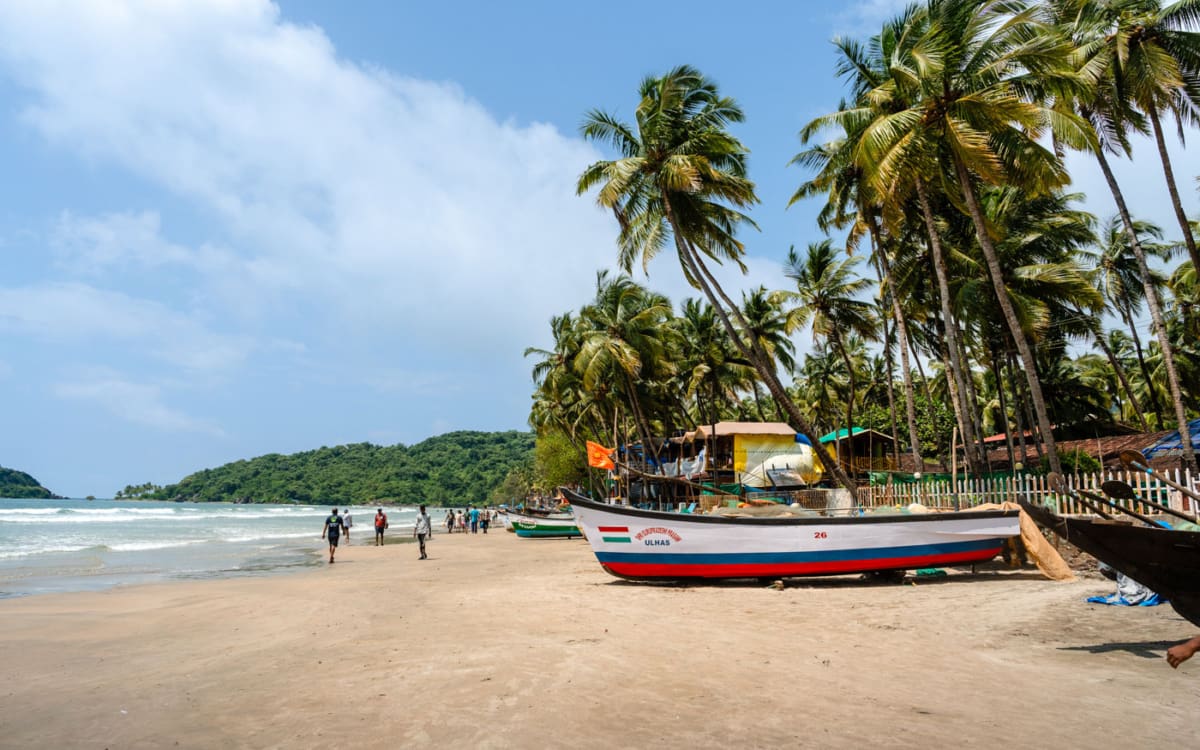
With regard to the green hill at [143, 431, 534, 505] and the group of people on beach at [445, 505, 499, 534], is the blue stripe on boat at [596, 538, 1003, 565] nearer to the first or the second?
the group of people on beach at [445, 505, 499, 534]

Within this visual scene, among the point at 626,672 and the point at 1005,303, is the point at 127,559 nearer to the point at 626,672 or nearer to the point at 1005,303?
the point at 626,672

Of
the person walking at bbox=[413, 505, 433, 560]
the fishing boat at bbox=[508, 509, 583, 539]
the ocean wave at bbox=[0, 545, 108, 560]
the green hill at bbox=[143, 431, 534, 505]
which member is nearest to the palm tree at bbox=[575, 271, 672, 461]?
the fishing boat at bbox=[508, 509, 583, 539]

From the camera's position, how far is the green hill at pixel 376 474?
127688 mm

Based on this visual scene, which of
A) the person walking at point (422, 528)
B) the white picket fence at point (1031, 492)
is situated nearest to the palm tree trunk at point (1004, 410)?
the white picket fence at point (1031, 492)

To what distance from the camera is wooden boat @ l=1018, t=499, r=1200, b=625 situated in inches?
209

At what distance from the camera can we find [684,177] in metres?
17.5

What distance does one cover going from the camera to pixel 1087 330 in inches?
997

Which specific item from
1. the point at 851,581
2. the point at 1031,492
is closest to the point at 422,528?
the point at 851,581

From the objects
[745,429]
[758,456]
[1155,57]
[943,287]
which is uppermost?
[1155,57]

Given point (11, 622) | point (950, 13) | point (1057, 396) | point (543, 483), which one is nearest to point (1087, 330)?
point (1057, 396)

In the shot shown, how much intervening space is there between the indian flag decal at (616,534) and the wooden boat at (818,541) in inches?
12.6

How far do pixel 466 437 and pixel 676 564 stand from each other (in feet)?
477

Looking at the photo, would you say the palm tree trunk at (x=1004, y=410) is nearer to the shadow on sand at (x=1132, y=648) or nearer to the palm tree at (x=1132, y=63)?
the palm tree at (x=1132, y=63)

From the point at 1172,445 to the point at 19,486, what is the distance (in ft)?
688
